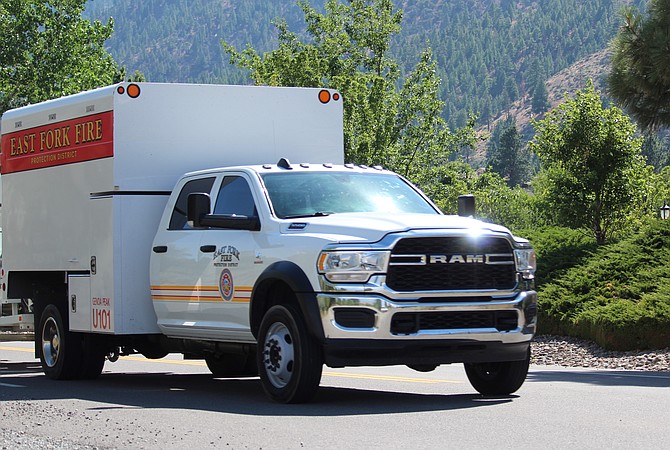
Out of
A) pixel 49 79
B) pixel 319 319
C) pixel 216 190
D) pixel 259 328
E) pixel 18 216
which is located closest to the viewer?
pixel 319 319

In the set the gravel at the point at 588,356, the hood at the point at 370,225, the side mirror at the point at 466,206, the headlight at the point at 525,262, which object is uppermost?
the side mirror at the point at 466,206

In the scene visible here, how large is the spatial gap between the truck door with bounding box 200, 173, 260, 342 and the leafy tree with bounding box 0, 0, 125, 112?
147ft

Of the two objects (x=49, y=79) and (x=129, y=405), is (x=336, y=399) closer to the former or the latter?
(x=129, y=405)

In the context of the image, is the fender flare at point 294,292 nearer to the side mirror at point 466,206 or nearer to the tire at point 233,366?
the side mirror at point 466,206

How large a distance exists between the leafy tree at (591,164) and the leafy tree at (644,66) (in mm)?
9661

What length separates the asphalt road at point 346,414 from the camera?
8953 millimetres

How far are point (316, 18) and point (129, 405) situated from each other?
4250cm

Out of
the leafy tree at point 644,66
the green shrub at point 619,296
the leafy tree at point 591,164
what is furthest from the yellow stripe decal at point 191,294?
the leafy tree at point 591,164

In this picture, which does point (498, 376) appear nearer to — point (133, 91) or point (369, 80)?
point (133, 91)

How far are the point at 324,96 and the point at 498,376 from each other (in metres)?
4.29

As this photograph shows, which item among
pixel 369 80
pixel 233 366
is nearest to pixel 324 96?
pixel 233 366

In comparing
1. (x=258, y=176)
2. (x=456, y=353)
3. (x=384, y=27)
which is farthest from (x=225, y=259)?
(x=384, y=27)

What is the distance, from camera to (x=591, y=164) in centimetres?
3259

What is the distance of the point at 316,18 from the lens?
53062mm
